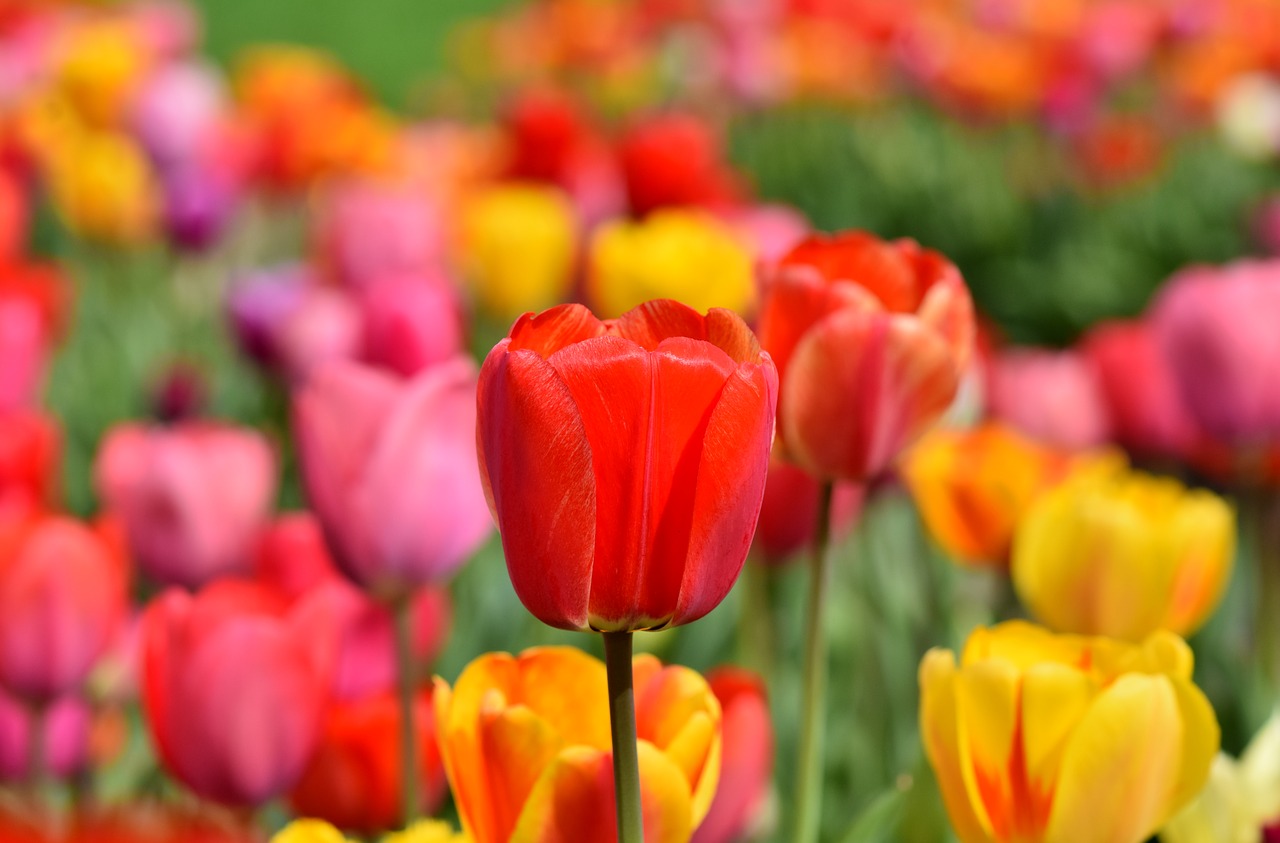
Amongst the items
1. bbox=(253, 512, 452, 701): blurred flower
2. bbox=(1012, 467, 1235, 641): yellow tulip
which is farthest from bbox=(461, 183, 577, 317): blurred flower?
bbox=(1012, 467, 1235, 641): yellow tulip

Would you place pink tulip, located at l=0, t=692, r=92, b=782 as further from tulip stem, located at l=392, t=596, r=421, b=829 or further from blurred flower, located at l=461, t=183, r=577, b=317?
blurred flower, located at l=461, t=183, r=577, b=317

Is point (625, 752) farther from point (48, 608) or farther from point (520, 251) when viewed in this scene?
point (520, 251)

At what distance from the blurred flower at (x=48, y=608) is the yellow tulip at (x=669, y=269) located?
672 millimetres

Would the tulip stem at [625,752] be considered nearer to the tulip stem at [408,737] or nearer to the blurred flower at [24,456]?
the tulip stem at [408,737]

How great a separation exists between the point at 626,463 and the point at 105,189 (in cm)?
243

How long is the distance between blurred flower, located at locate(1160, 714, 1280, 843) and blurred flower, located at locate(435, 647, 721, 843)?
0.25 meters

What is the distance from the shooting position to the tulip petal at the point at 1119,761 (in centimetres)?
54

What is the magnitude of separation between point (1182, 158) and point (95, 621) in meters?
4.18

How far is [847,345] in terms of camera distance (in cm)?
69

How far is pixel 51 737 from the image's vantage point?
0.97 m

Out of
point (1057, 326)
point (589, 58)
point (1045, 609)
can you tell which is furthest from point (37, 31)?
point (1045, 609)

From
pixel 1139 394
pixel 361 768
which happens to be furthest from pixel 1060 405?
pixel 361 768

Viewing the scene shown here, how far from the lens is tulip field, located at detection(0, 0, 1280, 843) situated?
0.50 metres

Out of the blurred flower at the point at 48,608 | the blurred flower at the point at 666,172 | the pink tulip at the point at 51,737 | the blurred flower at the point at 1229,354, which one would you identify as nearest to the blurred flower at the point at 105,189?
the blurred flower at the point at 666,172
